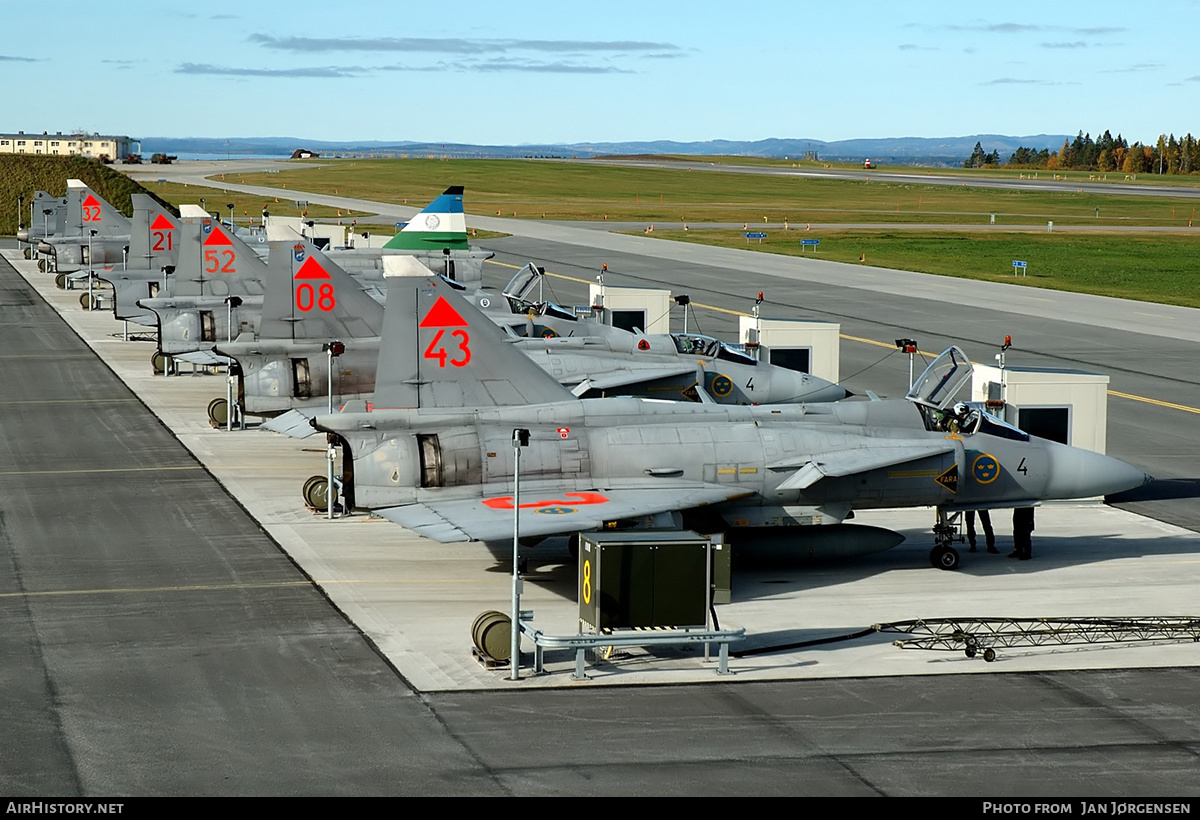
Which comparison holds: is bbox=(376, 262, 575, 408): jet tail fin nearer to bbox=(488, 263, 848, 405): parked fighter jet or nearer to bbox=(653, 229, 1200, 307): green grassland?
bbox=(488, 263, 848, 405): parked fighter jet

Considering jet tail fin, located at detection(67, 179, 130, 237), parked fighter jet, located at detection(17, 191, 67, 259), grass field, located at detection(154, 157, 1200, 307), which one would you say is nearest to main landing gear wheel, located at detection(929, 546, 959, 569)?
grass field, located at detection(154, 157, 1200, 307)

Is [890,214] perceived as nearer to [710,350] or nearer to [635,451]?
[710,350]

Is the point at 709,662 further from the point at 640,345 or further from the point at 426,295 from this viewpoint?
the point at 640,345

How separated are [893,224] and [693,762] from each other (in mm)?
115500

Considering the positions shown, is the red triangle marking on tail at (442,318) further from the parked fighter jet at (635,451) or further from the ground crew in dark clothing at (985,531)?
the ground crew in dark clothing at (985,531)

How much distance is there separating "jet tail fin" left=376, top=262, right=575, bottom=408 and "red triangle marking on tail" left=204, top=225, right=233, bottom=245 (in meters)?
23.7

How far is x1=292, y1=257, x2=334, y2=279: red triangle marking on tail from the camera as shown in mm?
36719

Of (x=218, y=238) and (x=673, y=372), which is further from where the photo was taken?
(x=218, y=238)

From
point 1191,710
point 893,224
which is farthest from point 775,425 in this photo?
point 893,224

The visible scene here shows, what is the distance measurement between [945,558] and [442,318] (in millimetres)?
10268

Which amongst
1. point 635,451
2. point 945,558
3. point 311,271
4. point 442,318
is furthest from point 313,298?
point 945,558

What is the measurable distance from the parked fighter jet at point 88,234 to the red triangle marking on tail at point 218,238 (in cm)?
2681

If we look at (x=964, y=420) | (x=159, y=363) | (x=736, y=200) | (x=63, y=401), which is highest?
(x=736, y=200)

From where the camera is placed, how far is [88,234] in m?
75.5
